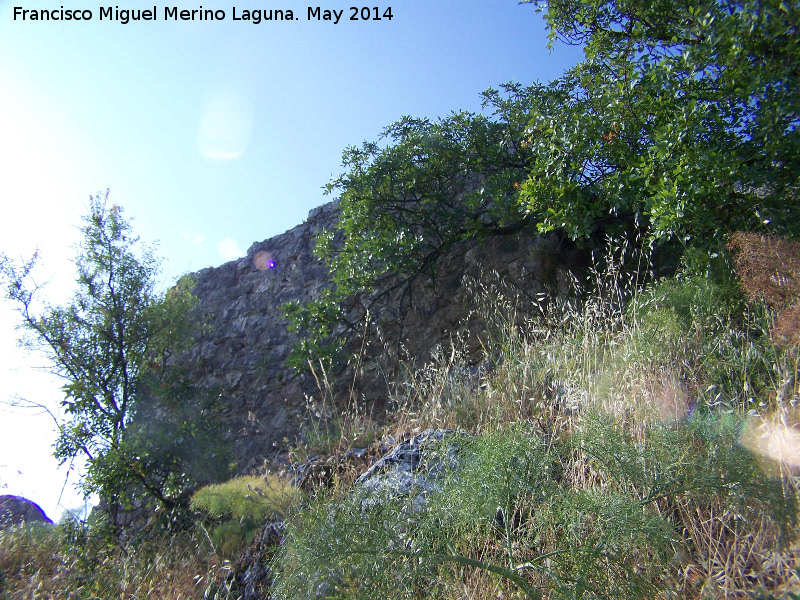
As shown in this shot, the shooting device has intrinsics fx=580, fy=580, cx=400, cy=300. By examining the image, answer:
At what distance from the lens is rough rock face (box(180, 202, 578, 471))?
7.42 metres

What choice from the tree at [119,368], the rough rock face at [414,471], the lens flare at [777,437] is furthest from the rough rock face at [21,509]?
the lens flare at [777,437]

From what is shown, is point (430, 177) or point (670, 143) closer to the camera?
point (670, 143)

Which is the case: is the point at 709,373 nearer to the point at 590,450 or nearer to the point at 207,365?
the point at 590,450

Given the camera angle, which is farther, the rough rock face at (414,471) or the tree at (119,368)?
the tree at (119,368)

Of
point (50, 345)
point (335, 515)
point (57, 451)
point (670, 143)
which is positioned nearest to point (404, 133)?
point (670, 143)

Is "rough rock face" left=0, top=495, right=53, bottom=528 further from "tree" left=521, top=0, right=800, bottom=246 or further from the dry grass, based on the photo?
"tree" left=521, top=0, right=800, bottom=246

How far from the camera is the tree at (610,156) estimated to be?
4.29 metres

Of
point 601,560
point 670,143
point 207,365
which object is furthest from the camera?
point 207,365

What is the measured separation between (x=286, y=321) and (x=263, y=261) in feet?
5.28

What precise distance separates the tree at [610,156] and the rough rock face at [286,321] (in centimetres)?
38

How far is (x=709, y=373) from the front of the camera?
3.29 metres

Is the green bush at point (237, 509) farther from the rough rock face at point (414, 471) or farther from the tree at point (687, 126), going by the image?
the tree at point (687, 126)

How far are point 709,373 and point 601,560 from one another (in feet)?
5.62

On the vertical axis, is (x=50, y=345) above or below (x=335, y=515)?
above
